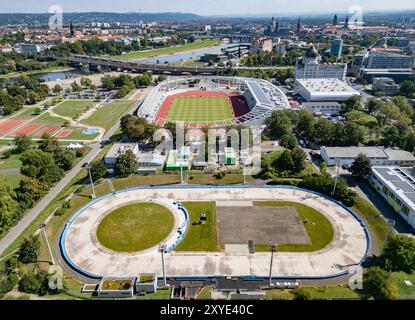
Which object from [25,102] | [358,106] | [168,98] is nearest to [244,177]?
[358,106]

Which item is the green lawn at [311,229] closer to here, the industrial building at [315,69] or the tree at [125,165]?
the tree at [125,165]

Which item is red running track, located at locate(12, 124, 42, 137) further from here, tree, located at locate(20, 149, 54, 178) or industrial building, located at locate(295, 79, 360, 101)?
industrial building, located at locate(295, 79, 360, 101)

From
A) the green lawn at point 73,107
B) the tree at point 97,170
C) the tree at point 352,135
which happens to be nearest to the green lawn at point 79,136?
the green lawn at point 73,107

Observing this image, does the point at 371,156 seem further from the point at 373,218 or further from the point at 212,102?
the point at 212,102

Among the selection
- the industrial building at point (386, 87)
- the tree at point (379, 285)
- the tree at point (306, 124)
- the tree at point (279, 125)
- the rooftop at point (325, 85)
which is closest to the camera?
the tree at point (379, 285)
